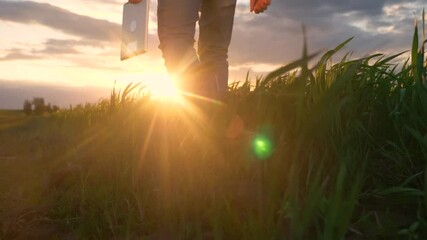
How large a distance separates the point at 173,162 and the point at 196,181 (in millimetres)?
349

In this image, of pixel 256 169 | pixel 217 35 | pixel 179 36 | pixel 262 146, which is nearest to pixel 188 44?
pixel 179 36

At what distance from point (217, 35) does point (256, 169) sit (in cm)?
137

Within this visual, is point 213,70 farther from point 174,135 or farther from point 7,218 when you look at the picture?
point 7,218

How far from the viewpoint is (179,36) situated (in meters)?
3.07

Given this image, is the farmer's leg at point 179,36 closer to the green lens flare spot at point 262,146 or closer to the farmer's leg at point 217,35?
the farmer's leg at point 217,35

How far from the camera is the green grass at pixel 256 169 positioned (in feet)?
5.65

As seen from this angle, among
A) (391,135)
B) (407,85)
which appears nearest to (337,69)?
(407,85)

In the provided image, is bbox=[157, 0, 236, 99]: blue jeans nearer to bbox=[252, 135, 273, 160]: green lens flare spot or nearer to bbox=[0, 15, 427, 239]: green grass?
bbox=[0, 15, 427, 239]: green grass

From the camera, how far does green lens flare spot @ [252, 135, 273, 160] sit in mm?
1738

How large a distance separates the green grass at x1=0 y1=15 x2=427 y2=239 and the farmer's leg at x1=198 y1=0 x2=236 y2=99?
38 cm

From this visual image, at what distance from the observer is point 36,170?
351 centimetres

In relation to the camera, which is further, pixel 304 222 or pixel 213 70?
pixel 213 70

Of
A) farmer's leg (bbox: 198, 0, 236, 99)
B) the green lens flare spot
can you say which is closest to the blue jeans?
farmer's leg (bbox: 198, 0, 236, 99)

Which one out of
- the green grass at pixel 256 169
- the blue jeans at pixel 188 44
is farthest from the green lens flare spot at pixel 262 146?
the blue jeans at pixel 188 44
